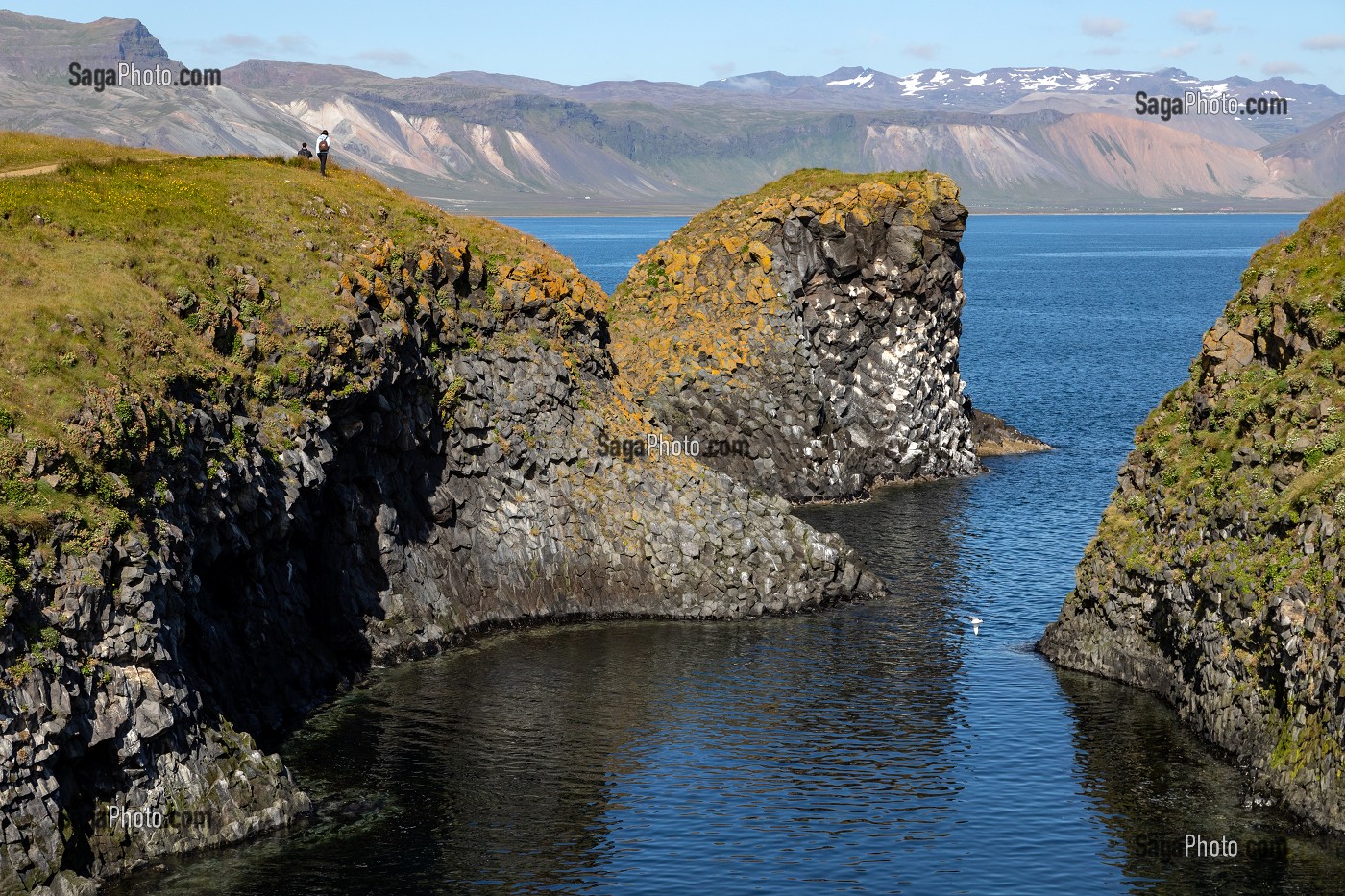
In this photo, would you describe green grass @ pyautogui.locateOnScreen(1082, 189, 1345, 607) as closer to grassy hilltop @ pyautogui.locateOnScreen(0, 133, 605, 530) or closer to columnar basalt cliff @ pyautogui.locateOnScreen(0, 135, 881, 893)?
columnar basalt cliff @ pyautogui.locateOnScreen(0, 135, 881, 893)

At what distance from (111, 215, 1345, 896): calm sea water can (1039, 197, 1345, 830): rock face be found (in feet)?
6.78

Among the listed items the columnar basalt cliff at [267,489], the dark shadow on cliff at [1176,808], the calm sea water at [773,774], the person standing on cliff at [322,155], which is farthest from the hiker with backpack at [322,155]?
the dark shadow on cliff at [1176,808]

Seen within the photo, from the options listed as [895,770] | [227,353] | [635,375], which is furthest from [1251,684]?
[635,375]

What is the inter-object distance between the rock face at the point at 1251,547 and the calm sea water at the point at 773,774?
2065mm

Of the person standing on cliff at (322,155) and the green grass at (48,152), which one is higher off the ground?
the person standing on cliff at (322,155)

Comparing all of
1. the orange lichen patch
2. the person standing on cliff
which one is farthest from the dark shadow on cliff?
the person standing on cliff

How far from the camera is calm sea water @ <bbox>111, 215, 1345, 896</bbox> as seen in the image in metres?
45.9

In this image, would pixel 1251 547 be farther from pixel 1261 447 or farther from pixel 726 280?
pixel 726 280

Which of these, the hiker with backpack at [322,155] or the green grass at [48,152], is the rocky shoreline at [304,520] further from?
the green grass at [48,152]

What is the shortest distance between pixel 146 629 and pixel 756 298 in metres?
67.2

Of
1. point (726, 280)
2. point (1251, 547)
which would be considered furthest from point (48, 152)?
point (1251, 547)

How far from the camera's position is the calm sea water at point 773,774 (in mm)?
45938

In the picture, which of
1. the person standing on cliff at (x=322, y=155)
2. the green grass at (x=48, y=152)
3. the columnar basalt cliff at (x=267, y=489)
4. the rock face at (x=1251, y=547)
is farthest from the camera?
the person standing on cliff at (x=322, y=155)

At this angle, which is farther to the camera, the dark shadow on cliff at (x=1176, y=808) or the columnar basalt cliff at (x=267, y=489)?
the dark shadow on cliff at (x=1176, y=808)
